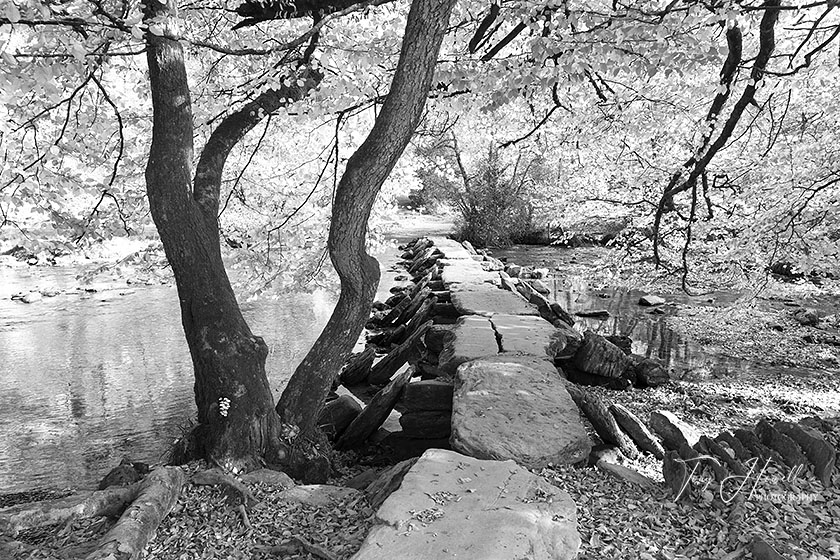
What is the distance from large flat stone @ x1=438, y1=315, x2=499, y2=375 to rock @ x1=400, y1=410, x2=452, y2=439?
0.45 meters

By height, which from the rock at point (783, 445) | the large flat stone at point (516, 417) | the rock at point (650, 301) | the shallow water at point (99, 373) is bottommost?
the shallow water at point (99, 373)

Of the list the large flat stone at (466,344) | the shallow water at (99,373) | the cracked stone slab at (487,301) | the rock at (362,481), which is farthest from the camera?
the cracked stone slab at (487,301)

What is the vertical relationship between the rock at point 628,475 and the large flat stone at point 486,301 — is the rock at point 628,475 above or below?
below

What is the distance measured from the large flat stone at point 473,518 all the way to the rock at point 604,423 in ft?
4.69

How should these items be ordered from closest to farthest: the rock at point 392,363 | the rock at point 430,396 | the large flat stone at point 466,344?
1. the rock at point 430,396
2. the large flat stone at point 466,344
3. the rock at point 392,363

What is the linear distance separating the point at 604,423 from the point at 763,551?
1.90 meters

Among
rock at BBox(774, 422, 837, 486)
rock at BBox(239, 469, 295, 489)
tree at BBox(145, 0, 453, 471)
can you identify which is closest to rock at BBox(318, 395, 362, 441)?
tree at BBox(145, 0, 453, 471)

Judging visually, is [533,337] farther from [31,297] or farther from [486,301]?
[31,297]

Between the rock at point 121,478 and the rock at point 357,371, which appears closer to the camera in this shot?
the rock at point 121,478

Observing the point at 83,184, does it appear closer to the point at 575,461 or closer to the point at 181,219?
the point at 181,219

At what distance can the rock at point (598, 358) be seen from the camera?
7250 millimetres

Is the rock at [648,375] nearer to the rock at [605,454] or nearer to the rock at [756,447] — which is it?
the rock at [605,454]

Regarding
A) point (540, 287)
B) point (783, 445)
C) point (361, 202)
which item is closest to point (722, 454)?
point (783, 445)

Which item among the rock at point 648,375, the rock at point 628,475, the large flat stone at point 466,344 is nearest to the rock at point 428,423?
the large flat stone at point 466,344
